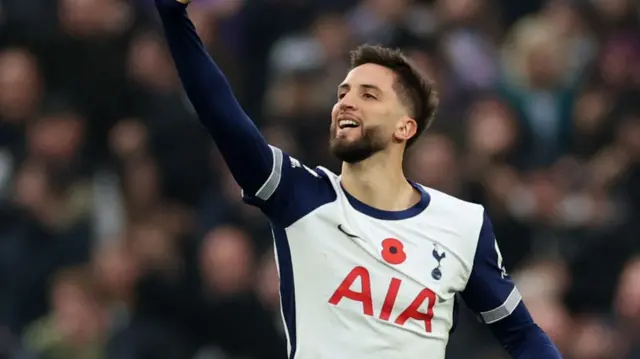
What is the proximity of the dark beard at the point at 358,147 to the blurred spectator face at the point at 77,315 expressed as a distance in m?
3.81

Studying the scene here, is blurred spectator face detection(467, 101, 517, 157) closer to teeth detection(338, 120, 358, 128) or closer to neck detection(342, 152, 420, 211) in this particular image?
neck detection(342, 152, 420, 211)

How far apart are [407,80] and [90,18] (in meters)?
5.07

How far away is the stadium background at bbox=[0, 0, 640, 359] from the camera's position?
27.1 feet

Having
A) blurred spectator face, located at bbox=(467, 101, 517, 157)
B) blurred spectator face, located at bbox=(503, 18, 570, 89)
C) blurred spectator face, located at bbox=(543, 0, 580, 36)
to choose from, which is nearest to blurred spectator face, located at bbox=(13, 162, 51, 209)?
blurred spectator face, located at bbox=(467, 101, 517, 157)

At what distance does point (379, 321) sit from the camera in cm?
466

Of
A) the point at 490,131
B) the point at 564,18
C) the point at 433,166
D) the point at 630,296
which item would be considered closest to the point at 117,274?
the point at 433,166

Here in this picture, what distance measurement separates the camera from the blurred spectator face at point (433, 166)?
851cm

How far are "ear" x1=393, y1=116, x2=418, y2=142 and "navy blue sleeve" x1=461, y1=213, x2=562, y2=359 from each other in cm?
42

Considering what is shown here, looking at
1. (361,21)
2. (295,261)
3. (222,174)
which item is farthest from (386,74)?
(361,21)

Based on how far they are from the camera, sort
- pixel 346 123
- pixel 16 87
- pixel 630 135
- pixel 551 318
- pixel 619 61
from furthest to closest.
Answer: pixel 619 61, pixel 16 87, pixel 630 135, pixel 551 318, pixel 346 123

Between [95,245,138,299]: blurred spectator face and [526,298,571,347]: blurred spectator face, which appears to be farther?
[95,245,138,299]: blurred spectator face


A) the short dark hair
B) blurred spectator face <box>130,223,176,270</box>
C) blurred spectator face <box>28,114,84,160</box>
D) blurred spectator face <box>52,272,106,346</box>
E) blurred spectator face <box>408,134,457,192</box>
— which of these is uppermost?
the short dark hair

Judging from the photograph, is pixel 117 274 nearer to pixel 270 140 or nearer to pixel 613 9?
pixel 270 140

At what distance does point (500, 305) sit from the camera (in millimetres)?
4961
